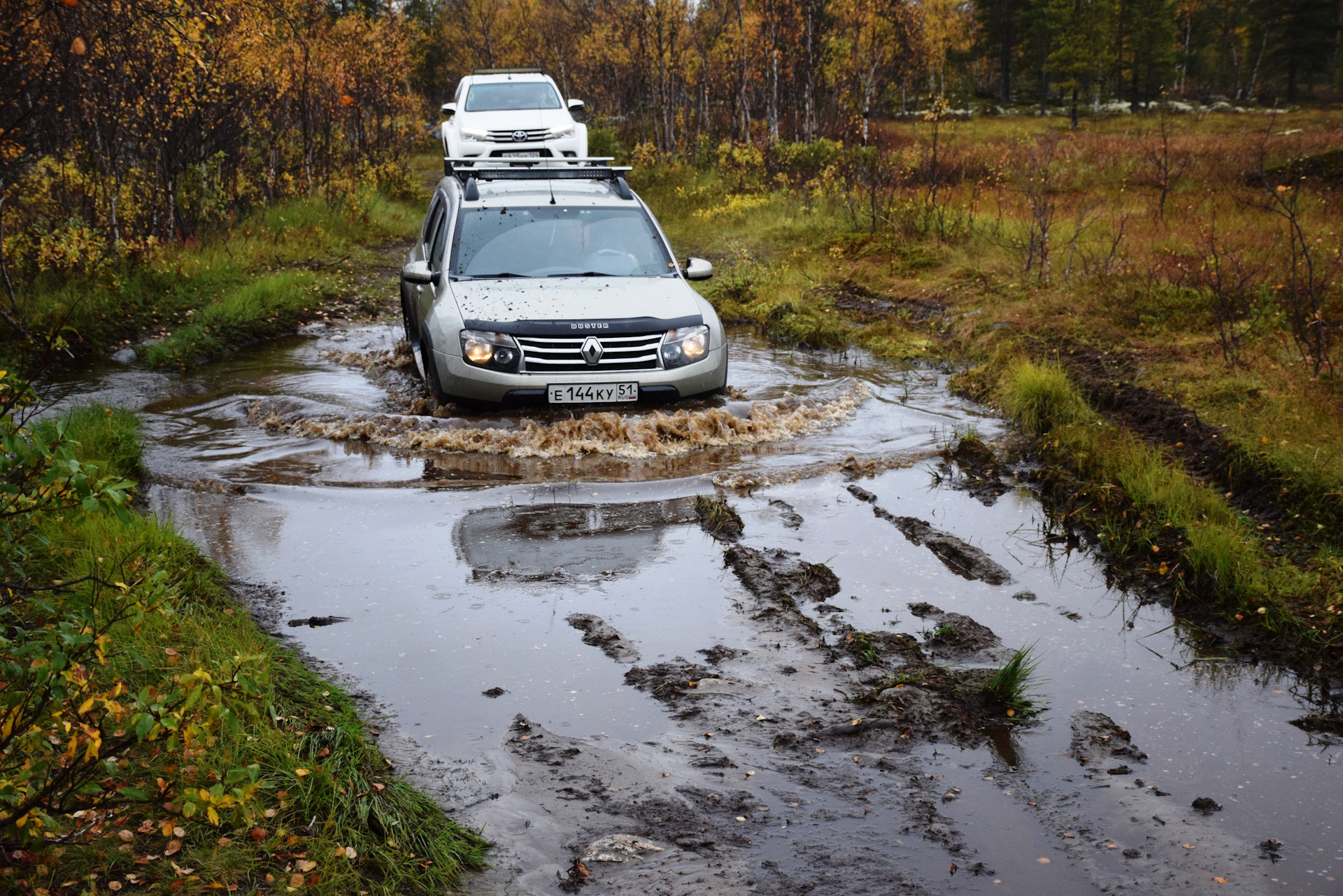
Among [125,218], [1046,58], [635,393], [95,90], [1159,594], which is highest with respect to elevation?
[1046,58]

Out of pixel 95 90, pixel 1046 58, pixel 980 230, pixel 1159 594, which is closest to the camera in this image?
pixel 1159 594

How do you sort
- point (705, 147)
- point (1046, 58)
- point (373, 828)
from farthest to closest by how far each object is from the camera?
point (1046, 58) → point (705, 147) → point (373, 828)

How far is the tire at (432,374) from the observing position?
25.3 ft

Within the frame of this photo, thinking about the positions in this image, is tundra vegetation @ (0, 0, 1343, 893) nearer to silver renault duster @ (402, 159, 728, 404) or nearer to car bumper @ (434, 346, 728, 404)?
car bumper @ (434, 346, 728, 404)

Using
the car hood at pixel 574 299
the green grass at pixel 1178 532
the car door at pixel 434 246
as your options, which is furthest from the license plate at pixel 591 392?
the green grass at pixel 1178 532

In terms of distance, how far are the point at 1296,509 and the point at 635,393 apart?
4155 millimetres

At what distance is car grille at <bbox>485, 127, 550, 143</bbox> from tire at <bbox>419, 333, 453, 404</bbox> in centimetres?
917

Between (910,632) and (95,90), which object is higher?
(95,90)

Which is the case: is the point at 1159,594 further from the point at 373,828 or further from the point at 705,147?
the point at 705,147

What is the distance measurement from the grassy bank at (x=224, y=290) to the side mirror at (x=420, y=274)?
2309 mm

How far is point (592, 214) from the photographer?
875 centimetres

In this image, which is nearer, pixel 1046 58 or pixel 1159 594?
pixel 1159 594

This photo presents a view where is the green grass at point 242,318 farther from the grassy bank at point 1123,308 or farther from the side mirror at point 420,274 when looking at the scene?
the grassy bank at point 1123,308

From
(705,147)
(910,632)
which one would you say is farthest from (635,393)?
(705,147)
